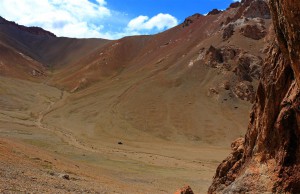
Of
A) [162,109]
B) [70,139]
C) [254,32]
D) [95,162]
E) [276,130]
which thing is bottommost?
[95,162]

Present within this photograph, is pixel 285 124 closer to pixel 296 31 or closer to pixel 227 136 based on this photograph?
pixel 296 31

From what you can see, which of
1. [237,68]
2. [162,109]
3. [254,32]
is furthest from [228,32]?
[162,109]

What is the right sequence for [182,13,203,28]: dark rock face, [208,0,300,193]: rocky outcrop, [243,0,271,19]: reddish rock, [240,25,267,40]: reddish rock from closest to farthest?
1. [208,0,300,193]: rocky outcrop
2. [240,25,267,40]: reddish rock
3. [243,0,271,19]: reddish rock
4. [182,13,203,28]: dark rock face

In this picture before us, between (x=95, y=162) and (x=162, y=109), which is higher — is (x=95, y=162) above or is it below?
below

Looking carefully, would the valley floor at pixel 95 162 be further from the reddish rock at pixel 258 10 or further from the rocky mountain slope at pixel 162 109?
the reddish rock at pixel 258 10

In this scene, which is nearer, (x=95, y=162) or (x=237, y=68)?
(x=95, y=162)

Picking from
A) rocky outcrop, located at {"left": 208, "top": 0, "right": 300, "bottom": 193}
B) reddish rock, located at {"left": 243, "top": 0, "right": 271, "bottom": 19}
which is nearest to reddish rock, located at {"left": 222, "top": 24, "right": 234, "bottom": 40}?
reddish rock, located at {"left": 243, "top": 0, "right": 271, "bottom": 19}

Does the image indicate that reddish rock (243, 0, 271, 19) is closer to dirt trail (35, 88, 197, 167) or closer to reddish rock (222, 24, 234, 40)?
reddish rock (222, 24, 234, 40)

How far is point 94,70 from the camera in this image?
577ft

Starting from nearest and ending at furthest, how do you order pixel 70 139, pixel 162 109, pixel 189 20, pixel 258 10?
pixel 70 139 → pixel 162 109 → pixel 258 10 → pixel 189 20

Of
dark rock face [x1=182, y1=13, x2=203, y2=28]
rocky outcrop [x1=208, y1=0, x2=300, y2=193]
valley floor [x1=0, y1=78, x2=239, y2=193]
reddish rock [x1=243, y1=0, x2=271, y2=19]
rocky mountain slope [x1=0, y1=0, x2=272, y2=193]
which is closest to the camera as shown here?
rocky outcrop [x1=208, y1=0, x2=300, y2=193]

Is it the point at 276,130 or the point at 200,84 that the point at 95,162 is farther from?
the point at 200,84

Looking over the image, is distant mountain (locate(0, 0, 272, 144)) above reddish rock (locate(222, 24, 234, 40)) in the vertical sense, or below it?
below

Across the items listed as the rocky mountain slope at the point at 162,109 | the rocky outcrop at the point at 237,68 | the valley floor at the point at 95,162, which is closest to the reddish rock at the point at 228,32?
the rocky mountain slope at the point at 162,109
